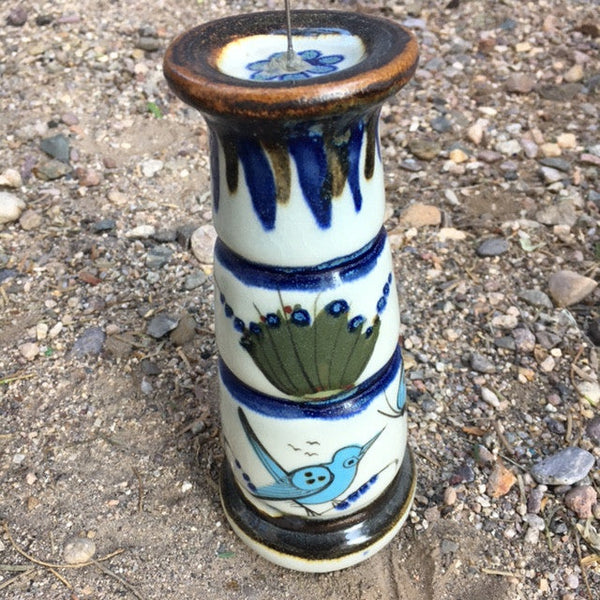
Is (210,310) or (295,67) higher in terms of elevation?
(295,67)

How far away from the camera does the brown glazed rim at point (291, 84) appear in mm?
1023

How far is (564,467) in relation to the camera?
169cm

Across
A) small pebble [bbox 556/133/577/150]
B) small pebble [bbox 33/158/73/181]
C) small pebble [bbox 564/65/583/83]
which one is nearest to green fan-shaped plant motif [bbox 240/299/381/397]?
small pebble [bbox 33/158/73/181]

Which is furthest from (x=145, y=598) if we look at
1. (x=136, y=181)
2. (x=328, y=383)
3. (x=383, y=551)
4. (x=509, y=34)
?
(x=509, y=34)

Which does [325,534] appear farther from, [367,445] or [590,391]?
[590,391]

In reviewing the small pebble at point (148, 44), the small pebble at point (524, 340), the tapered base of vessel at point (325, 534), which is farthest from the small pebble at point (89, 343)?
the small pebble at point (148, 44)

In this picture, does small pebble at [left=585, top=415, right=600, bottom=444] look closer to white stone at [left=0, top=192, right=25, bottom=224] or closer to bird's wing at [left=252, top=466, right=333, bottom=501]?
bird's wing at [left=252, top=466, right=333, bottom=501]

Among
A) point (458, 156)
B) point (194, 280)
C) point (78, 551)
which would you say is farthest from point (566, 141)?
point (78, 551)

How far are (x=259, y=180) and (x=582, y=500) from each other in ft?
3.14

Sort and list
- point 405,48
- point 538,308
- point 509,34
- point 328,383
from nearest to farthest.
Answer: point 405,48 < point 328,383 < point 538,308 < point 509,34

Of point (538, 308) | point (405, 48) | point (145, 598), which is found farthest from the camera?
point (538, 308)

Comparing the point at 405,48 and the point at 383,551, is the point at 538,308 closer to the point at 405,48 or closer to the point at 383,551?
the point at 383,551

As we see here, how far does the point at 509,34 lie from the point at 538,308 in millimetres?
1448

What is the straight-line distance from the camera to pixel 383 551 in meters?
1.61
